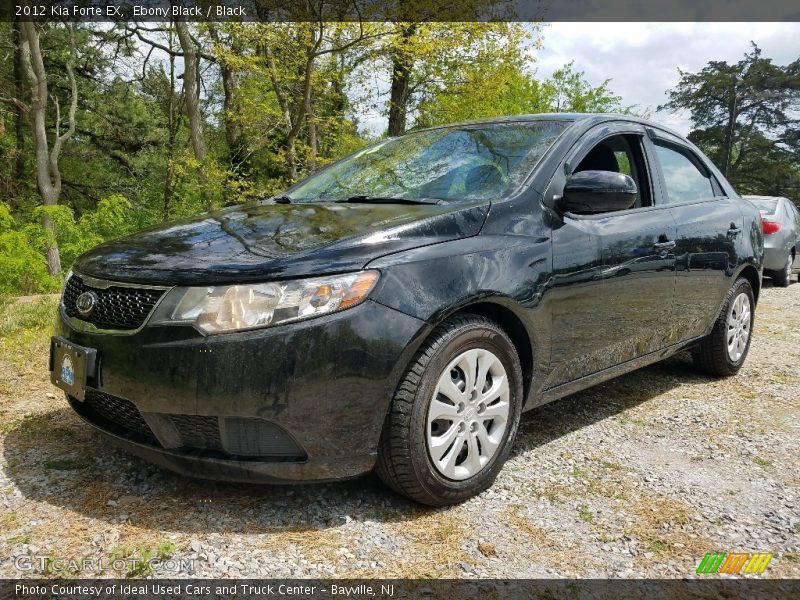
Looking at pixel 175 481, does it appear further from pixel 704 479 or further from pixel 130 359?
pixel 704 479

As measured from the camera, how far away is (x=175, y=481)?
263cm

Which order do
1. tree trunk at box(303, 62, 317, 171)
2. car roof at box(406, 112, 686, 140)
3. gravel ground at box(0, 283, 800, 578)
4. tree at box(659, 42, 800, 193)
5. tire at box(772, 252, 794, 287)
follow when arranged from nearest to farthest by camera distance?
gravel ground at box(0, 283, 800, 578), car roof at box(406, 112, 686, 140), tire at box(772, 252, 794, 287), tree trunk at box(303, 62, 317, 171), tree at box(659, 42, 800, 193)

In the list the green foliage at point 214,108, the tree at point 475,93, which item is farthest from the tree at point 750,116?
the tree at point 475,93

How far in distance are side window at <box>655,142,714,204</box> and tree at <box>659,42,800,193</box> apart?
128 feet

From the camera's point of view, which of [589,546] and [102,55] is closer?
[589,546]

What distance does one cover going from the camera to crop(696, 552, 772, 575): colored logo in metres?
2.20

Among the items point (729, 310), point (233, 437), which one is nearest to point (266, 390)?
point (233, 437)

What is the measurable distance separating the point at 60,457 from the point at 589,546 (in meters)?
2.25

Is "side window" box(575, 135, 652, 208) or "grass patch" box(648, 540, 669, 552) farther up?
"side window" box(575, 135, 652, 208)

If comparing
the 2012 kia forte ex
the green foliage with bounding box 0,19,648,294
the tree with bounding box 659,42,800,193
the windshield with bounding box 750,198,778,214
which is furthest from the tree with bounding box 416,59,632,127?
the tree with bounding box 659,42,800,193

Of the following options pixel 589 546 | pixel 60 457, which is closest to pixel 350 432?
pixel 589 546

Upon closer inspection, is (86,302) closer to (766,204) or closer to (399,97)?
(766,204)

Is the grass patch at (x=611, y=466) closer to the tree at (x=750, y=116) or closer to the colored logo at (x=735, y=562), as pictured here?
the colored logo at (x=735, y=562)

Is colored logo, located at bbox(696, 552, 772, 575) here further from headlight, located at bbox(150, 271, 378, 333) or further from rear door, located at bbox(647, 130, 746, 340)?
rear door, located at bbox(647, 130, 746, 340)
